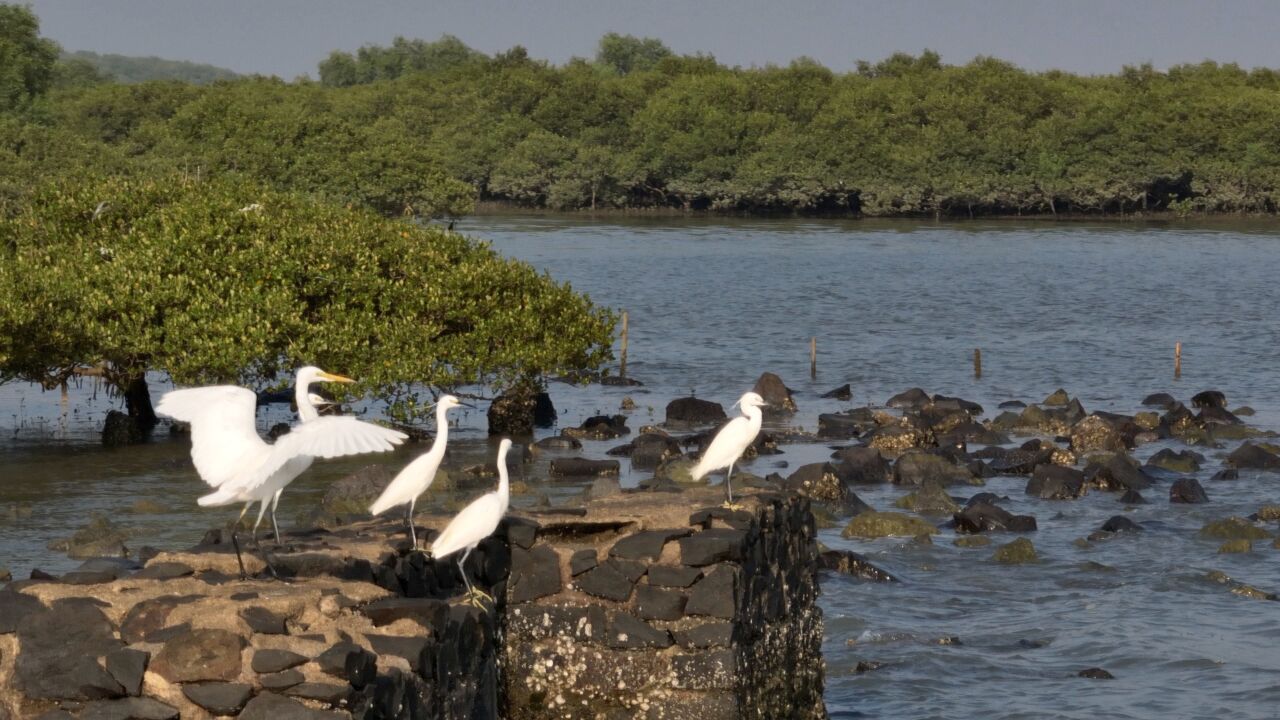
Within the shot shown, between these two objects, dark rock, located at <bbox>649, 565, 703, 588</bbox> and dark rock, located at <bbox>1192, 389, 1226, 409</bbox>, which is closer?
dark rock, located at <bbox>649, 565, 703, 588</bbox>

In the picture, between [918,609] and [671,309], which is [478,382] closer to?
[918,609]

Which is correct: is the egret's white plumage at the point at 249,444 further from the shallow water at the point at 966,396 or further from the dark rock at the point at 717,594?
the shallow water at the point at 966,396

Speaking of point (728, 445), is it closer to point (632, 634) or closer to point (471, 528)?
point (632, 634)

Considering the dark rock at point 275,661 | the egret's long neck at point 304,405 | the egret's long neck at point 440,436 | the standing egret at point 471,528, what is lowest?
the dark rock at point 275,661

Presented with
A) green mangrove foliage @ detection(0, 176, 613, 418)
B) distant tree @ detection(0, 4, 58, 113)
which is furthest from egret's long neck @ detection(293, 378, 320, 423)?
distant tree @ detection(0, 4, 58, 113)

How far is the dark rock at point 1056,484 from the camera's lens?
29.4 m

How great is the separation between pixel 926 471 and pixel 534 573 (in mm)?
17863

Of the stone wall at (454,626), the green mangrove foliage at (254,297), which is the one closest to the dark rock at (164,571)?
the stone wall at (454,626)

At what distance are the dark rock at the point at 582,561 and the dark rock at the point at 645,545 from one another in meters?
0.20

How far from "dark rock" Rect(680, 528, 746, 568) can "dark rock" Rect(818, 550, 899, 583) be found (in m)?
9.68

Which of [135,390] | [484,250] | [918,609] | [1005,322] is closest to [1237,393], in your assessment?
[1005,322]

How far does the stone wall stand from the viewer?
9938 millimetres

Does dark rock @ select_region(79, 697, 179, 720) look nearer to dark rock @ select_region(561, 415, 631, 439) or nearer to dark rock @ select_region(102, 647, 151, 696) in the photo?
dark rock @ select_region(102, 647, 151, 696)

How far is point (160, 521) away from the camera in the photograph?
82.5 feet
